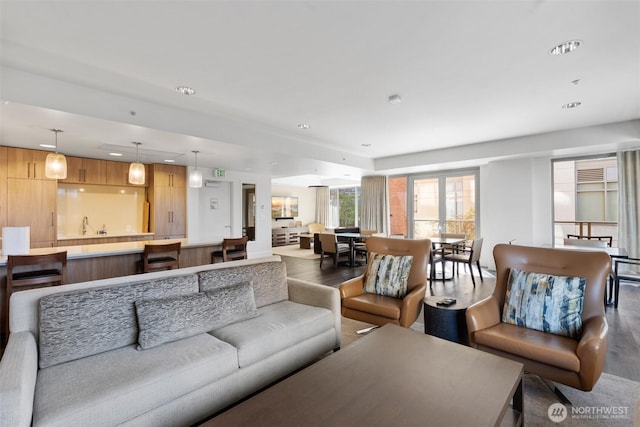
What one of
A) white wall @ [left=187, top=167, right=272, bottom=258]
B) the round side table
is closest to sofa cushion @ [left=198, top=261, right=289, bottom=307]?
the round side table

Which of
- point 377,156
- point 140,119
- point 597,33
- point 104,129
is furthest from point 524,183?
point 104,129

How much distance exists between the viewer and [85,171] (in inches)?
215

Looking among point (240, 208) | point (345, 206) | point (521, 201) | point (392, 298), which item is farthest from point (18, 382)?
point (345, 206)

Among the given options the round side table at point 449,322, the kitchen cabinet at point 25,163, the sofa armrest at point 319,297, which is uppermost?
the kitchen cabinet at point 25,163

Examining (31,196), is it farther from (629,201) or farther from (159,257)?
(629,201)

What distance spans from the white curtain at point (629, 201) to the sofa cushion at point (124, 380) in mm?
6643

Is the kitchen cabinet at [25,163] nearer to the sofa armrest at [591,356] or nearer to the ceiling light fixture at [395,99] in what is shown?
the ceiling light fixture at [395,99]

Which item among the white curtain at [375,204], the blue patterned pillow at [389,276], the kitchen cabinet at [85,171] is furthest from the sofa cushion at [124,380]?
the white curtain at [375,204]

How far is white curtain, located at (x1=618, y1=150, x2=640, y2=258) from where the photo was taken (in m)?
4.99

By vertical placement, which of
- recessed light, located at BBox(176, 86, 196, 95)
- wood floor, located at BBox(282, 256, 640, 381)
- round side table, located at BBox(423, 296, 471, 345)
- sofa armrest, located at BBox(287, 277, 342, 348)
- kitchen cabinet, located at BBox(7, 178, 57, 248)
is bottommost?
wood floor, located at BBox(282, 256, 640, 381)

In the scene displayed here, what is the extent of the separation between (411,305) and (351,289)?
0.68 m

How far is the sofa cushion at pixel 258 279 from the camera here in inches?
95.7

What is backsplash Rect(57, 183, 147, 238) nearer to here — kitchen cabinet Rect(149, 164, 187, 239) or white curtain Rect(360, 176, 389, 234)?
kitchen cabinet Rect(149, 164, 187, 239)

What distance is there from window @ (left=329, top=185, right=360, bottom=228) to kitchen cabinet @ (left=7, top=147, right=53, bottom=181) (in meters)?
9.12
